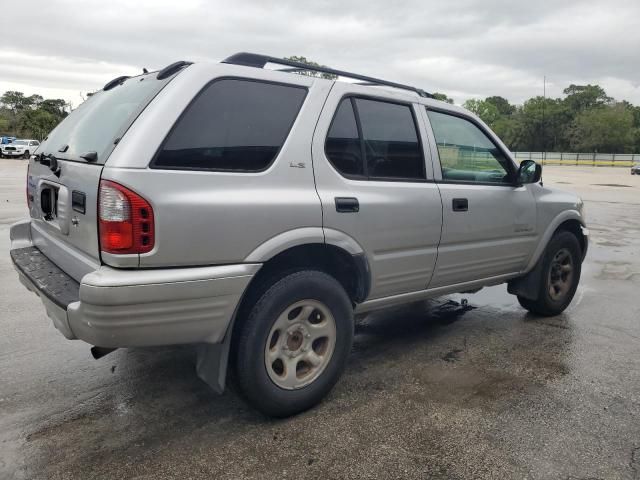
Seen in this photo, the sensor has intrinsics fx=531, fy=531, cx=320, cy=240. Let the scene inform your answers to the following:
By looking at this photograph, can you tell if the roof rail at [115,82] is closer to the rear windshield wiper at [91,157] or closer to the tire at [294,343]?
the rear windshield wiper at [91,157]

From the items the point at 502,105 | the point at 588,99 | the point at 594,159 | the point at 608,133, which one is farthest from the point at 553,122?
the point at 502,105

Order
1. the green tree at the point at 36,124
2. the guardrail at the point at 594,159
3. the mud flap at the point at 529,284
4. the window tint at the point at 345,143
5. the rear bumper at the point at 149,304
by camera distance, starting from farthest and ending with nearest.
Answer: the green tree at the point at 36,124, the guardrail at the point at 594,159, the mud flap at the point at 529,284, the window tint at the point at 345,143, the rear bumper at the point at 149,304

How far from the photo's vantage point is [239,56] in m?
2.90

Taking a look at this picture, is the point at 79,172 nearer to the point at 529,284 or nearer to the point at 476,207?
the point at 476,207

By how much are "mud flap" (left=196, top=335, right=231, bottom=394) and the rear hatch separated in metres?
0.69

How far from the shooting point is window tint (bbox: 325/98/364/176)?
302cm

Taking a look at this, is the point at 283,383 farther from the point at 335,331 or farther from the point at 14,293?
the point at 14,293

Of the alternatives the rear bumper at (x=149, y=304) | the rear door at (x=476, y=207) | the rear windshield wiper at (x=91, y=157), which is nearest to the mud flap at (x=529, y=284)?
the rear door at (x=476, y=207)

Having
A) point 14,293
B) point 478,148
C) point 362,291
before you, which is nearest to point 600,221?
point 478,148

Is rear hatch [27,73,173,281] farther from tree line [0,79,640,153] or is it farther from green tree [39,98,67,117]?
green tree [39,98,67,117]

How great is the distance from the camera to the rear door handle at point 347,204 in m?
2.95

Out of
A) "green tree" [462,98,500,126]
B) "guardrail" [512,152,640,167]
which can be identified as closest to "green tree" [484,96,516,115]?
"green tree" [462,98,500,126]

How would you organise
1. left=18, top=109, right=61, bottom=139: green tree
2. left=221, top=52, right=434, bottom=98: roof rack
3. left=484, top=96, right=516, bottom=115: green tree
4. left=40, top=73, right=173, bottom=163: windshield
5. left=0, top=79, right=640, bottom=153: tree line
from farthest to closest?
left=484, top=96, right=516, bottom=115: green tree < left=0, top=79, right=640, bottom=153: tree line < left=18, top=109, right=61, bottom=139: green tree < left=221, top=52, right=434, bottom=98: roof rack < left=40, top=73, right=173, bottom=163: windshield

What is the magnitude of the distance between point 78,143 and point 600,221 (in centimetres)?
1153
